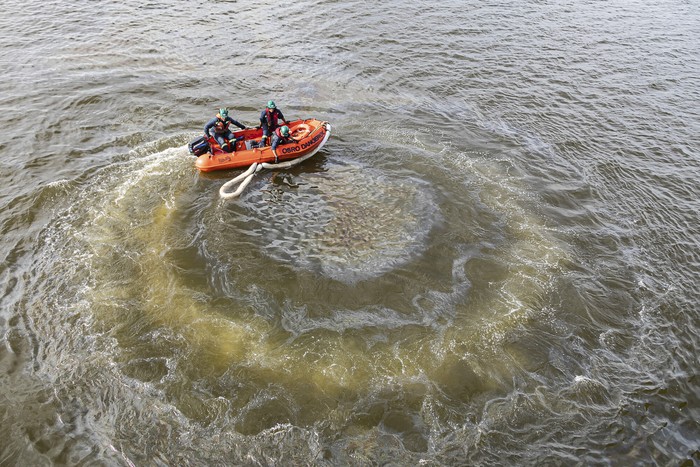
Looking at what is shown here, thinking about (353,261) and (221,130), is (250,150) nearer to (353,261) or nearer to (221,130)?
(221,130)

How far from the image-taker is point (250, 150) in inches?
602

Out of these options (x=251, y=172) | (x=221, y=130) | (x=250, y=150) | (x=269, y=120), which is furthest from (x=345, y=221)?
(x=221, y=130)

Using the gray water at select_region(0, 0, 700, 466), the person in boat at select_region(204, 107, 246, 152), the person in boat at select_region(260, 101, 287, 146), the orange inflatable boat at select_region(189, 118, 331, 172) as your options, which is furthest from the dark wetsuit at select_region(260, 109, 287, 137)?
the gray water at select_region(0, 0, 700, 466)

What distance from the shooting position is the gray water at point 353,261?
8969 millimetres

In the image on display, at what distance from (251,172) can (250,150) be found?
0.88 m

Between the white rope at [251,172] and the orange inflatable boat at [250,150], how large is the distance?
5 centimetres

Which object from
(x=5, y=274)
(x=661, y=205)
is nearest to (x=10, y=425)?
(x=5, y=274)

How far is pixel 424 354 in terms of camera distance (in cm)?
1013

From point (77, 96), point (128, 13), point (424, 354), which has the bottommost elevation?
point (424, 354)

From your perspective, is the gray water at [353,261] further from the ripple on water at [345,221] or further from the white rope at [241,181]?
the white rope at [241,181]

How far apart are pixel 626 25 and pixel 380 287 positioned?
24.6 metres

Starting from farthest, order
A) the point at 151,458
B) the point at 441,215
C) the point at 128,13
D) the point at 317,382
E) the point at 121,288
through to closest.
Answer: the point at 128,13 < the point at 441,215 < the point at 121,288 < the point at 317,382 < the point at 151,458

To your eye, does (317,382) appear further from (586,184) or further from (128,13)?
(128,13)

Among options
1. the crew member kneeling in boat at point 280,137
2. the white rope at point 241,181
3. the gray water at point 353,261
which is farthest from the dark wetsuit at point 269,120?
the gray water at point 353,261
